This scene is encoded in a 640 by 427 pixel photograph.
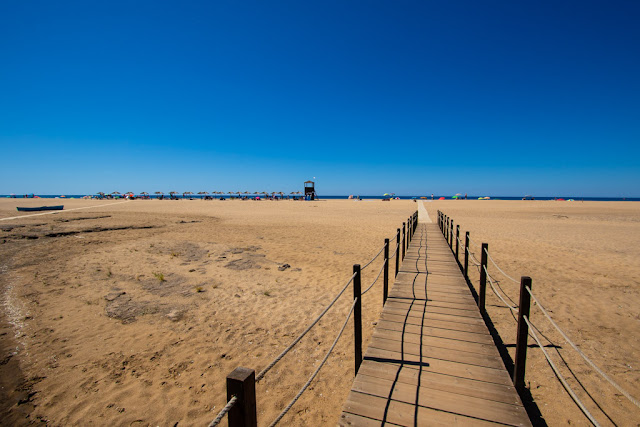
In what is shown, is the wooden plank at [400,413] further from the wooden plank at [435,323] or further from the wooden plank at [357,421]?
the wooden plank at [435,323]

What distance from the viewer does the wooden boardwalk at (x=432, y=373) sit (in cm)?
272

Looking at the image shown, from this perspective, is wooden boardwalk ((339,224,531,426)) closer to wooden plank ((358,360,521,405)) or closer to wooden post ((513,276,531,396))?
wooden plank ((358,360,521,405))

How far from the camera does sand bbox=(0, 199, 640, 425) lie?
139 inches

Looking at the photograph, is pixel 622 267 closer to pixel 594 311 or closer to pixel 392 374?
pixel 594 311

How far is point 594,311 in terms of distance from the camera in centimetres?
585

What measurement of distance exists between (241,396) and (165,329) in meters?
4.60

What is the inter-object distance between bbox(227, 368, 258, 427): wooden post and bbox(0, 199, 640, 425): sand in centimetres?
215

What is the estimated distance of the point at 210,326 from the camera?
537 centimetres

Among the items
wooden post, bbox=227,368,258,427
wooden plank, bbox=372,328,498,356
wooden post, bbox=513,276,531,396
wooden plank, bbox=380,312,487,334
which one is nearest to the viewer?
Answer: wooden post, bbox=227,368,258,427

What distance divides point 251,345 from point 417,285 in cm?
383

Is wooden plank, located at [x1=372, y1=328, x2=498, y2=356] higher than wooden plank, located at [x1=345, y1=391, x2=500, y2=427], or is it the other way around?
wooden plank, located at [x1=372, y1=328, x2=498, y2=356]

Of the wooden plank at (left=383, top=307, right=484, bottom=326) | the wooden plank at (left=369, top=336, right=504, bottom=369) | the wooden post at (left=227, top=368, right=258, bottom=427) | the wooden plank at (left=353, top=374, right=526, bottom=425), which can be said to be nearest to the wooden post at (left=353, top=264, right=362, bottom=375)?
the wooden plank at (left=369, top=336, right=504, bottom=369)

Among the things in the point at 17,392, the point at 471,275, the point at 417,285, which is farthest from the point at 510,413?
the point at 471,275

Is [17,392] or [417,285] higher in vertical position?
[417,285]
